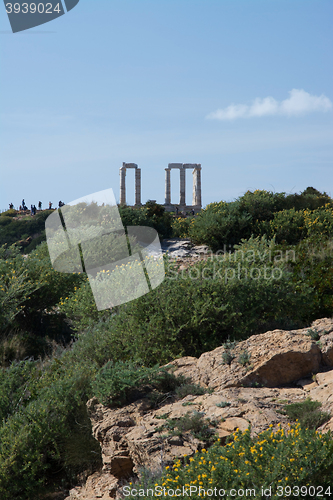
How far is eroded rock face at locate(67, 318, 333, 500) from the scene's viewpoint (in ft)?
14.5

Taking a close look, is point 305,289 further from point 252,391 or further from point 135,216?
point 135,216

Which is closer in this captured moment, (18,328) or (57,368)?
(57,368)

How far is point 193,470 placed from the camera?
352 cm

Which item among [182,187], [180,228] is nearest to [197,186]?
[182,187]

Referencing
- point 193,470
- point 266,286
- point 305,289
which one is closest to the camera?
point 193,470

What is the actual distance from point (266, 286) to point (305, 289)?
1330 mm

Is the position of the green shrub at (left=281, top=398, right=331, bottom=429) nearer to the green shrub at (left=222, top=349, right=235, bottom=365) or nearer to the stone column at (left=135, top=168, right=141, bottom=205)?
the green shrub at (left=222, top=349, right=235, bottom=365)

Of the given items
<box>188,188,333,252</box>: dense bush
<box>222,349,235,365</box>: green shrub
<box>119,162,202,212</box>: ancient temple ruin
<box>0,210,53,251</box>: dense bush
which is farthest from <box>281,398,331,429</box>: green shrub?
<box>119,162,202,212</box>: ancient temple ruin

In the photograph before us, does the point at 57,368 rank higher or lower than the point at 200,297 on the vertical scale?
lower

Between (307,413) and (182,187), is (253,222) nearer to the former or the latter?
(307,413)

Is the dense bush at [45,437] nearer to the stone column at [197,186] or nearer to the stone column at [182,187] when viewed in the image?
the stone column at [197,186]

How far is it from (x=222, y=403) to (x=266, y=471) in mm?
1480

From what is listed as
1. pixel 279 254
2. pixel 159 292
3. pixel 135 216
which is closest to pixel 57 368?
pixel 159 292

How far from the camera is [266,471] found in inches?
131
